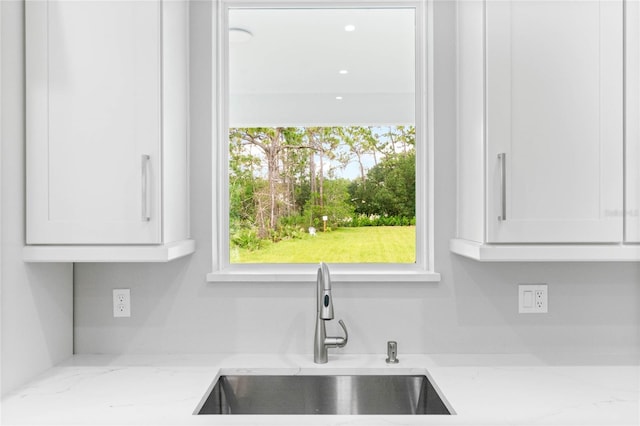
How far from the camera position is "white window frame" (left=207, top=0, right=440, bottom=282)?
1.74 metres

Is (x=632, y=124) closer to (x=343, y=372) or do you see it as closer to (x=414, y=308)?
(x=414, y=308)

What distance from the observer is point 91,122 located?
54.6 inches

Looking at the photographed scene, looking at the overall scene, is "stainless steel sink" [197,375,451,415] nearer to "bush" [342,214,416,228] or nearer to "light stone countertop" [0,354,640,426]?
"light stone countertop" [0,354,640,426]

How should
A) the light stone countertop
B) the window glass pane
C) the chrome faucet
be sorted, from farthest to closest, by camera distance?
the window glass pane, the chrome faucet, the light stone countertop

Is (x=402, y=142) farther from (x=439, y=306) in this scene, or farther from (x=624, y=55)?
(x=624, y=55)

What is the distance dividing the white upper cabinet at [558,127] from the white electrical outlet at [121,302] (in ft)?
4.27

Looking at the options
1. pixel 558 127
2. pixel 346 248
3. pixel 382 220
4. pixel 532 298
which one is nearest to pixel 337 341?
pixel 346 248

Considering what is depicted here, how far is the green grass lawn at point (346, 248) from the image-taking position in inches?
72.2

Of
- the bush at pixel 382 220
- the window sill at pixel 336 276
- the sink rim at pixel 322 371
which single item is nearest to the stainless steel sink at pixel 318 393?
the sink rim at pixel 322 371

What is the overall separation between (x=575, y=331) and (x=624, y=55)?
0.98 meters

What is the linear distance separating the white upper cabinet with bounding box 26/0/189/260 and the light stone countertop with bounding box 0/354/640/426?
445 millimetres

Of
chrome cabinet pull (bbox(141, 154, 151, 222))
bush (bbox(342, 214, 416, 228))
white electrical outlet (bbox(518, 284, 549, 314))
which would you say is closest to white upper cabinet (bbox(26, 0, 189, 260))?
chrome cabinet pull (bbox(141, 154, 151, 222))

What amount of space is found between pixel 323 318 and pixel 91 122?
96 cm

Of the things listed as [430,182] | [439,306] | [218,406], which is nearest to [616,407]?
[439,306]
